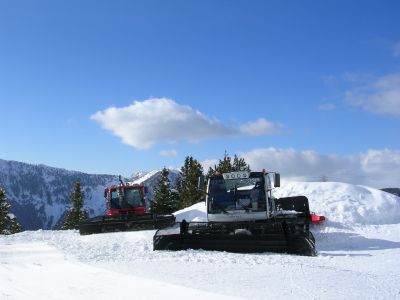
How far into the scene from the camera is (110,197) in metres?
26.5

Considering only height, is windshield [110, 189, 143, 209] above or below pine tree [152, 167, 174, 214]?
below

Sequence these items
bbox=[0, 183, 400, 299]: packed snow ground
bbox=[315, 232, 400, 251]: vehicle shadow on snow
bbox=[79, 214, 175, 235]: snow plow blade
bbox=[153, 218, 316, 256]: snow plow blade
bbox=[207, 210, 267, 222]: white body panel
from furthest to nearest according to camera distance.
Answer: bbox=[79, 214, 175, 235]: snow plow blade < bbox=[207, 210, 267, 222]: white body panel < bbox=[315, 232, 400, 251]: vehicle shadow on snow < bbox=[153, 218, 316, 256]: snow plow blade < bbox=[0, 183, 400, 299]: packed snow ground

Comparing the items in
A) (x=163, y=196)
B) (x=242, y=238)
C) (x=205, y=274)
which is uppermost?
(x=163, y=196)

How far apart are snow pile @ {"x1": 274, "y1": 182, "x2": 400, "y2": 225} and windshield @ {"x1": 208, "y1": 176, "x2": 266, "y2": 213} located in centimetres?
617

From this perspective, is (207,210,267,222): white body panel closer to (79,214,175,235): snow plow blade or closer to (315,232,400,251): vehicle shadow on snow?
(315,232,400,251): vehicle shadow on snow

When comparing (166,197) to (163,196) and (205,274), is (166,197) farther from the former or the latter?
(205,274)

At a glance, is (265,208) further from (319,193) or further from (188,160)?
(188,160)

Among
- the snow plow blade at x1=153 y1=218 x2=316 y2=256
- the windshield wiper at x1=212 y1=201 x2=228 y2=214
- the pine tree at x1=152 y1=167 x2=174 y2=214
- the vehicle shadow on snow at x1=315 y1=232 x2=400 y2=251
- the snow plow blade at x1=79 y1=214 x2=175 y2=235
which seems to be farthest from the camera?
the pine tree at x1=152 y1=167 x2=174 y2=214

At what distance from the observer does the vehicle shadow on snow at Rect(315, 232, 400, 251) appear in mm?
14030

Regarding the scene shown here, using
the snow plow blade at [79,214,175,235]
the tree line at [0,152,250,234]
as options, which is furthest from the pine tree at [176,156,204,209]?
the snow plow blade at [79,214,175,235]

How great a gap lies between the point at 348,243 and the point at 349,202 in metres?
7.91

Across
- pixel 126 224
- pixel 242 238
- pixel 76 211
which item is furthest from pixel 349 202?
pixel 76 211

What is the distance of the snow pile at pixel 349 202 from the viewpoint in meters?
21.1

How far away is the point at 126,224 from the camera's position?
2114cm
